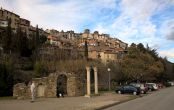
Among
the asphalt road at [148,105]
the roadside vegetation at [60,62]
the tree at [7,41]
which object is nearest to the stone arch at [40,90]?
the asphalt road at [148,105]

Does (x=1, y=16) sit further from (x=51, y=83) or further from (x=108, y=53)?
(x=51, y=83)

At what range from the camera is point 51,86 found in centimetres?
4631

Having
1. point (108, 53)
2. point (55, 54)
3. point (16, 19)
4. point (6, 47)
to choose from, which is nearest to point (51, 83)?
point (55, 54)

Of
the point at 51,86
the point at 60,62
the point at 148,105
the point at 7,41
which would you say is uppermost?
the point at 7,41

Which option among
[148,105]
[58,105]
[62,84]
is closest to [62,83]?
[62,84]

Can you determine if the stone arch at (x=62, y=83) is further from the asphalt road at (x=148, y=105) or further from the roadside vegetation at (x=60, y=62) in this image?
the roadside vegetation at (x=60, y=62)

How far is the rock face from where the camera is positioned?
46328 millimetres

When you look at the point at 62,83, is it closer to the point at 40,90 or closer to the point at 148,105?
the point at 40,90

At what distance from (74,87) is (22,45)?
53.5 m

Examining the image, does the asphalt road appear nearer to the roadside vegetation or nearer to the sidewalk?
the sidewalk

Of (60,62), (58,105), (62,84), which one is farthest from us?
(60,62)

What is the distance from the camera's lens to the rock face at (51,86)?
46328mm

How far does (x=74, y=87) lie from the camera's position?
47375mm

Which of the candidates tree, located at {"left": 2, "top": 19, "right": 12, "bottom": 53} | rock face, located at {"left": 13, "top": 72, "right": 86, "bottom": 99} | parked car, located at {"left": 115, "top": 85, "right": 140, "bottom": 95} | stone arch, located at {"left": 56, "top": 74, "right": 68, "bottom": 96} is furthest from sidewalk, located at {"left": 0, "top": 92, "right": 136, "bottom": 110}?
tree, located at {"left": 2, "top": 19, "right": 12, "bottom": 53}
